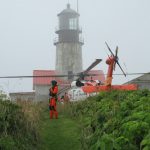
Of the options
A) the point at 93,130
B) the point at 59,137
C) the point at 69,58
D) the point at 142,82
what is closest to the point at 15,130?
the point at 93,130

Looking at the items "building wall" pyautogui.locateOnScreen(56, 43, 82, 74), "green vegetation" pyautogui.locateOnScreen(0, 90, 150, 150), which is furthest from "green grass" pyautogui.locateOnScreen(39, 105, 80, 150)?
"building wall" pyautogui.locateOnScreen(56, 43, 82, 74)

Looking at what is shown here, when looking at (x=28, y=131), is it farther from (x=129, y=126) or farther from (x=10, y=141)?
(x=129, y=126)

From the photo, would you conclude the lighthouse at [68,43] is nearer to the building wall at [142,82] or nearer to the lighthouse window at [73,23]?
the lighthouse window at [73,23]

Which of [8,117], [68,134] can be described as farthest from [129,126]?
[68,134]

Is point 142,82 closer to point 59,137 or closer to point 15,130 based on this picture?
point 59,137

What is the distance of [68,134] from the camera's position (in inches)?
589

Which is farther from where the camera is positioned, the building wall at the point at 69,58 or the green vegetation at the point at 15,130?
the building wall at the point at 69,58

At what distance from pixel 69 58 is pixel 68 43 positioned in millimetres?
2340

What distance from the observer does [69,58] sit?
2657 inches

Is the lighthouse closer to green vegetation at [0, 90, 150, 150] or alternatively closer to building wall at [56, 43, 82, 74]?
building wall at [56, 43, 82, 74]

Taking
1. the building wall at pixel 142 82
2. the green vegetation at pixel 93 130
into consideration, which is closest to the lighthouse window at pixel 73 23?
the building wall at pixel 142 82

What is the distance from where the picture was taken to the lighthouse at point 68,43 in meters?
65.1

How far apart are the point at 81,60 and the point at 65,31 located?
5.99 meters

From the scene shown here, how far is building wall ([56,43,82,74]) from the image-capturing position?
67.0 m
